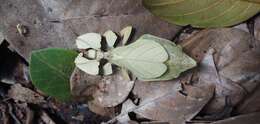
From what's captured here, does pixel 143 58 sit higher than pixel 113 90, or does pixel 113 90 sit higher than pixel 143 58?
pixel 143 58

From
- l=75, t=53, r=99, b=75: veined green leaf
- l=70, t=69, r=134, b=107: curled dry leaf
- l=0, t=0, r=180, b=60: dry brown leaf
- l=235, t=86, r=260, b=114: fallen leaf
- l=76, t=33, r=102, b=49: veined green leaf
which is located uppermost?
l=0, t=0, r=180, b=60: dry brown leaf

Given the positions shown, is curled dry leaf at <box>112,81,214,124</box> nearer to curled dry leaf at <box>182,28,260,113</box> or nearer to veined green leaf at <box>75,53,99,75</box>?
curled dry leaf at <box>182,28,260,113</box>

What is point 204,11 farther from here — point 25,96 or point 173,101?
point 25,96

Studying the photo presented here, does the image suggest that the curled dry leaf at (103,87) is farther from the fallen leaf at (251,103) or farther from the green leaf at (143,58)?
the fallen leaf at (251,103)

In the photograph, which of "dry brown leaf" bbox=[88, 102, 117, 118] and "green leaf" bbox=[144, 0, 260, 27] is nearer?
"green leaf" bbox=[144, 0, 260, 27]

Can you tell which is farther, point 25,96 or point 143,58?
point 25,96

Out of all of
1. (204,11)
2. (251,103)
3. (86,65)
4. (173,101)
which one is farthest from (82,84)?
(251,103)

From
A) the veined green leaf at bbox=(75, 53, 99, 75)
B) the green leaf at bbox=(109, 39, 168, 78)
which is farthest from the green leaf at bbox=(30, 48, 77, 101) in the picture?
the green leaf at bbox=(109, 39, 168, 78)

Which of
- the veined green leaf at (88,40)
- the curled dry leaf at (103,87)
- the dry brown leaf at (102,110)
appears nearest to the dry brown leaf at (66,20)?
the veined green leaf at (88,40)

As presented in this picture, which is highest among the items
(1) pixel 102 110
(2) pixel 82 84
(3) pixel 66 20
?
(3) pixel 66 20
